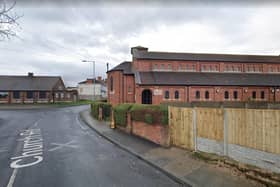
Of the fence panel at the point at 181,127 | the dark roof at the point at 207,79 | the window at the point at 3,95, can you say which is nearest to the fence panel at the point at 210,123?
the fence panel at the point at 181,127

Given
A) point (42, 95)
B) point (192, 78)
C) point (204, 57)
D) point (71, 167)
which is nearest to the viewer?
point (71, 167)

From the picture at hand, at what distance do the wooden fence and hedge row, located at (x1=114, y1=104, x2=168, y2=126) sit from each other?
14.9 inches

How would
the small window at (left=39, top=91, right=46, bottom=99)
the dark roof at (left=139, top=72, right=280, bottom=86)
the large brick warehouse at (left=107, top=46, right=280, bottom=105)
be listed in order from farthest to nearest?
the small window at (left=39, top=91, right=46, bottom=99) < the dark roof at (left=139, top=72, right=280, bottom=86) < the large brick warehouse at (left=107, top=46, right=280, bottom=105)

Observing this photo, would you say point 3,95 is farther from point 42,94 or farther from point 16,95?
point 42,94

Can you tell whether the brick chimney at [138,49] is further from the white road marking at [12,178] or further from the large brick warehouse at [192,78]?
the white road marking at [12,178]

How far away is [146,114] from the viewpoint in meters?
9.98

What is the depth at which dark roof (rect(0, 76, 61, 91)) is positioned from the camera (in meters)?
48.8

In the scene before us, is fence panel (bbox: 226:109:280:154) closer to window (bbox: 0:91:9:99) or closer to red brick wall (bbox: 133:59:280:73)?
red brick wall (bbox: 133:59:280:73)

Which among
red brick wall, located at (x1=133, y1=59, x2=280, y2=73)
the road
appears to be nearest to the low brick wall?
the road

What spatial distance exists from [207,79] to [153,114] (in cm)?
2954

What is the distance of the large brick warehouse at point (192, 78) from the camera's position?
33.0 m

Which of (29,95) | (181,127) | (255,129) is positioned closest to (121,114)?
(181,127)

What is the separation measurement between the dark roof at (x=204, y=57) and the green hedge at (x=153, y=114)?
26.6m

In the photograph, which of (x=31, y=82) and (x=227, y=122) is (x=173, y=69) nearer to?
(x=227, y=122)
